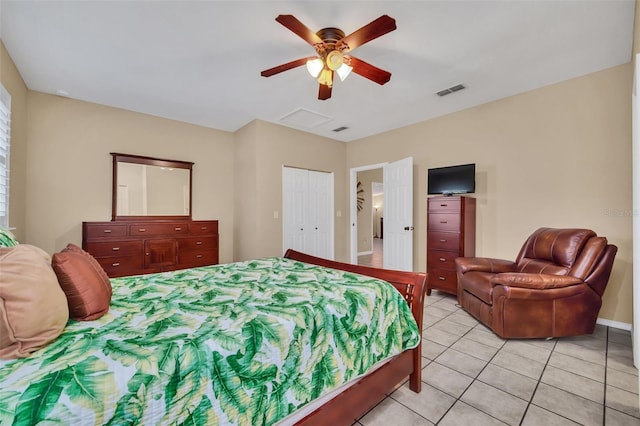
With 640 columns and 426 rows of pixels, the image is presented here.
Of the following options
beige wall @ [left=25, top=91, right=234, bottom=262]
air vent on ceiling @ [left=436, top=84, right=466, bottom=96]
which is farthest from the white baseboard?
beige wall @ [left=25, top=91, right=234, bottom=262]

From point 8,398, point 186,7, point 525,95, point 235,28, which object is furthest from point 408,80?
point 8,398

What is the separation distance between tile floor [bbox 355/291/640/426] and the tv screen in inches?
74.9

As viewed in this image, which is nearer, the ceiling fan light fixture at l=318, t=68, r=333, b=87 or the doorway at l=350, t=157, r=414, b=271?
the ceiling fan light fixture at l=318, t=68, r=333, b=87

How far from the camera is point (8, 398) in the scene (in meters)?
0.70

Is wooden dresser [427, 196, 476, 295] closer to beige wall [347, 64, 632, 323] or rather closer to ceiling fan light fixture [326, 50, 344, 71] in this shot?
beige wall [347, 64, 632, 323]

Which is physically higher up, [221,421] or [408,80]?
[408,80]

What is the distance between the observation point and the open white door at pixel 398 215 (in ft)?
14.1

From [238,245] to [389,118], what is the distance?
11.0 ft

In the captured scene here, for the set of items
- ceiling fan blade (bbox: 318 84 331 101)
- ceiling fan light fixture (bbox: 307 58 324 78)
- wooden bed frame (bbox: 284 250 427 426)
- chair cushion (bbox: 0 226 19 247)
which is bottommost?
wooden bed frame (bbox: 284 250 427 426)

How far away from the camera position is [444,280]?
368cm

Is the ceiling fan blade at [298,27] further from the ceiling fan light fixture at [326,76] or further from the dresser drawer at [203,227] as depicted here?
the dresser drawer at [203,227]

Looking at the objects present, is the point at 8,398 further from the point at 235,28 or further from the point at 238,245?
the point at 238,245

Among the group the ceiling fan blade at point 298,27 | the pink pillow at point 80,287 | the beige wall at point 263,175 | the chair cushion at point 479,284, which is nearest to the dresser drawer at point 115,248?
the beige wall at point 263,175

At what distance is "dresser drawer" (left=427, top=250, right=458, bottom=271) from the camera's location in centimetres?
361
